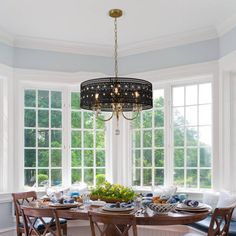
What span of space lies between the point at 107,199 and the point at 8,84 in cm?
224

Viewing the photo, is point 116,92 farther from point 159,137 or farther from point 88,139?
point 88,139

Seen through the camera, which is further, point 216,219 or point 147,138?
point 147,138

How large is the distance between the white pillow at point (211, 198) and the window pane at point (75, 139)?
78.3 inches

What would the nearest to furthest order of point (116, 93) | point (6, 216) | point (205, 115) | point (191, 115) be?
point (116, 93) → point (6, 216) → point (205, 115) → point (191, 115)

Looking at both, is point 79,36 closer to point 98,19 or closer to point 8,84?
point 98,19

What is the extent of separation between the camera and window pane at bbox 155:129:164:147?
5.04 meters

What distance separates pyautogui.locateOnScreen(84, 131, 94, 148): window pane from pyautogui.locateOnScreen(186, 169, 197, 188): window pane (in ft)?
4.95

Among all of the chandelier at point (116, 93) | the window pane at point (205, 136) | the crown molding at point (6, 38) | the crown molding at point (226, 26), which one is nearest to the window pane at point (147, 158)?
the window pane at point (205, 136)

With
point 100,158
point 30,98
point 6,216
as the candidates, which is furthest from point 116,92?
point 6,216

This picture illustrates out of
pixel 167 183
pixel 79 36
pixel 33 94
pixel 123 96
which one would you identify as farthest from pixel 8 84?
pixel 167 183

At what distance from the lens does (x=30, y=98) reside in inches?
197

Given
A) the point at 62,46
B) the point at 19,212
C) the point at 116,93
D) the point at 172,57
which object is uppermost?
the point at 62,46

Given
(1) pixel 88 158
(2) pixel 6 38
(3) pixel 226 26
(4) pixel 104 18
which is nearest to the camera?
(4) pixel 104 18

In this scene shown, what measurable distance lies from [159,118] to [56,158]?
5.28ft
